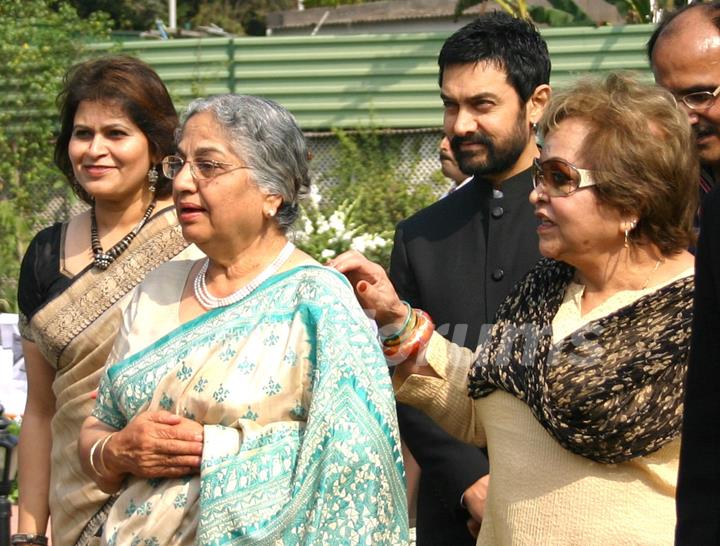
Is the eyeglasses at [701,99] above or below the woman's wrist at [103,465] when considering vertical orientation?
above

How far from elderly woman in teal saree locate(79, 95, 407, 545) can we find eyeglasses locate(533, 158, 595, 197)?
0.58 meters

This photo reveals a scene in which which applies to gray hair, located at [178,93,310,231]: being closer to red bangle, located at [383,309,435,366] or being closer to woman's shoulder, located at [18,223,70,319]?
red bangle, located at [383,309,435,366]

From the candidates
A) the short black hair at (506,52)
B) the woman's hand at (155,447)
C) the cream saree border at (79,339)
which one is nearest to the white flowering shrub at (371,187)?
the cream saree border at (79,339)

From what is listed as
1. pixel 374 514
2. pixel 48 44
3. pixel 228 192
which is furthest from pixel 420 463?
pixel 48 44

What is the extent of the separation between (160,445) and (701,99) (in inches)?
76.1

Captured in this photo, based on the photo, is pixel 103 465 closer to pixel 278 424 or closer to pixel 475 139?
pixel 278 424

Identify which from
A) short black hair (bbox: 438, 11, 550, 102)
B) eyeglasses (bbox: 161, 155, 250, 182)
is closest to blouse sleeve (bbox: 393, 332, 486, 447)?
eyeglasses (bbox: 161, 155, 250, 182)

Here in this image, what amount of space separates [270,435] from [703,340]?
146cm

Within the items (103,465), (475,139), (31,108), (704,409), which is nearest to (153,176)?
(475,139)

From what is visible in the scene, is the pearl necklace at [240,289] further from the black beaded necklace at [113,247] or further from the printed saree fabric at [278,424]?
the black beaded necklace at [113,247]

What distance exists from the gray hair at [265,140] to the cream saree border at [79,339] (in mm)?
777

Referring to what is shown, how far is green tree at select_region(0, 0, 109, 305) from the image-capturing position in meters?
11.6

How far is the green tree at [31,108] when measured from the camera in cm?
1156

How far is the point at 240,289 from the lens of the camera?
3518 millimetres
